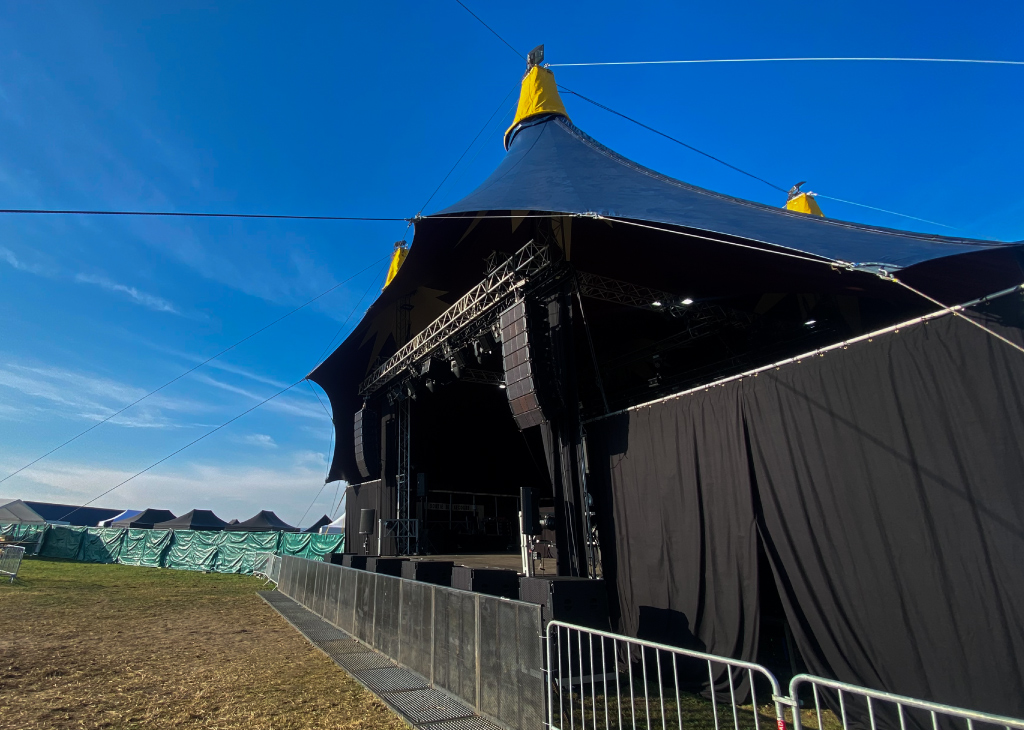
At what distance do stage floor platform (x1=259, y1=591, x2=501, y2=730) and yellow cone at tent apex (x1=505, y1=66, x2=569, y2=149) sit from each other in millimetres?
11151

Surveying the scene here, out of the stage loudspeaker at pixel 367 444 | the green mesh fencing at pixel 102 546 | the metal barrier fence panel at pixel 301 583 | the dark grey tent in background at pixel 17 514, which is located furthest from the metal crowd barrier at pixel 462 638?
the dark grey tent in background at pixel 17 514

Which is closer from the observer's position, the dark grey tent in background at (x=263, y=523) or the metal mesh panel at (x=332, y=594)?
the metal mesh panel at (x=332, y=594)

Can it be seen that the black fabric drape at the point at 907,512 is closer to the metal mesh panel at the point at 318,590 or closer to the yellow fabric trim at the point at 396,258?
the metal mesh panel at the point at 318,590

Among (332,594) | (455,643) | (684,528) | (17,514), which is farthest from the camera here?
(17,514)

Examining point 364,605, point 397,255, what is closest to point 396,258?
point 397,255

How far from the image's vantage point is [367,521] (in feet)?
48.9

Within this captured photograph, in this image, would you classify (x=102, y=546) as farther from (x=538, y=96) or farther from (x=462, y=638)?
(x=462, y=638)

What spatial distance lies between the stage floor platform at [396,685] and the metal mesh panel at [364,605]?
0.53 feet

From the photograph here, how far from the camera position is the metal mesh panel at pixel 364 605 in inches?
278

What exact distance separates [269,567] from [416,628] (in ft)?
47.4

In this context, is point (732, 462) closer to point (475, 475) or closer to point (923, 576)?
point (923, 576)

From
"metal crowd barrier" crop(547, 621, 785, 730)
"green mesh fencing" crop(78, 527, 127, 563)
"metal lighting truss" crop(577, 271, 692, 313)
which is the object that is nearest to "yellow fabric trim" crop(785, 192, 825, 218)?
"metal lighting truss" crop(577, 271, 692, 313)

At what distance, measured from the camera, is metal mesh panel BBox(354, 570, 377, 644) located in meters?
7.07

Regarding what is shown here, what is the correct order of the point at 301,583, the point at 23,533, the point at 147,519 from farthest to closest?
the point at 147,519 → the point at 23,533 → the point at 301,583
